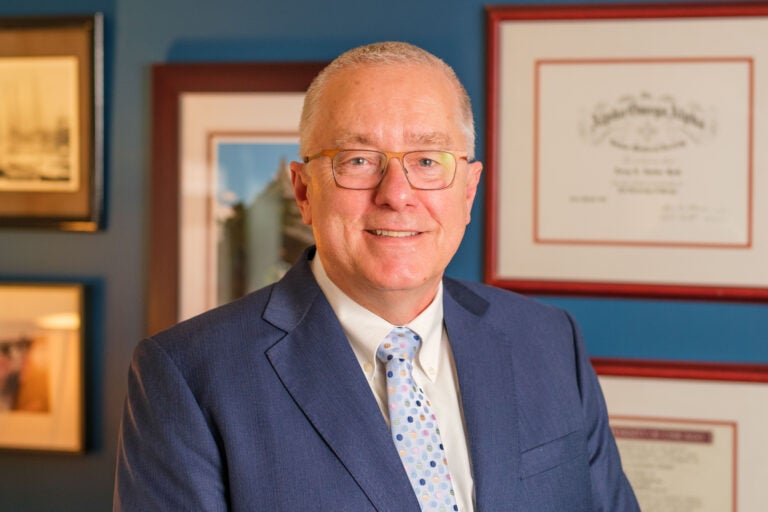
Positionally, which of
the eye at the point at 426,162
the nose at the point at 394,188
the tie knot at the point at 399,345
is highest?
the eye at the point at 426,162

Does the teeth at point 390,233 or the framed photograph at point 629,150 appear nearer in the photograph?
the teeth at point 390,233

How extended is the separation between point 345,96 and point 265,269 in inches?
38.4

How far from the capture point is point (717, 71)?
7.15 feet

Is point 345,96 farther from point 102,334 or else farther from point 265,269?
point 102,334

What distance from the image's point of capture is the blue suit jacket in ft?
4.64

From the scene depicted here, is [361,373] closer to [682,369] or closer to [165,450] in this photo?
[165,450]

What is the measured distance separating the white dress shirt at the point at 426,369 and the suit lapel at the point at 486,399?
24 millimetres

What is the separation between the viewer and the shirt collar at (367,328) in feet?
5.17

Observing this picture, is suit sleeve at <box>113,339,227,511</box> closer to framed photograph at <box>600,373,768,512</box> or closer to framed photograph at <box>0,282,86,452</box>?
framed photograph at <box>0,282,86,452</box>

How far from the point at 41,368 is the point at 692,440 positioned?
1779mm

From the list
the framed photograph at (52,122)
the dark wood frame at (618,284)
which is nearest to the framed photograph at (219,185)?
the framed photograph at (52,122)

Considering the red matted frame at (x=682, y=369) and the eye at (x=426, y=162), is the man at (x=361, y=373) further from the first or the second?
the red matted frame at (x=682, y=369)

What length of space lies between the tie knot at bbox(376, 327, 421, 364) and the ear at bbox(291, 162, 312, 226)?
258 millimetres

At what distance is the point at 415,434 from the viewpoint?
59.4 inches
